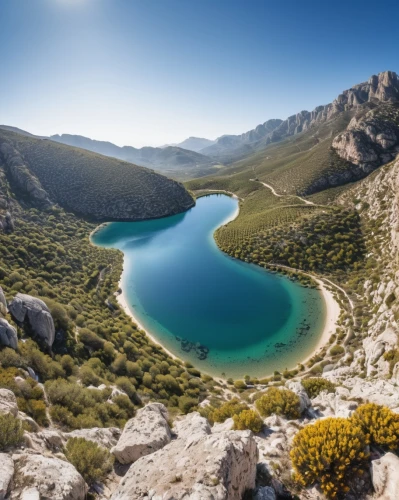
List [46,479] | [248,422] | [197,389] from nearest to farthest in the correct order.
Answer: [46,479] < [248,422] < [197,389]

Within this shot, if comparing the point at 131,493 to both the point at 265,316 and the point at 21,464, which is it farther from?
the point at 265,316

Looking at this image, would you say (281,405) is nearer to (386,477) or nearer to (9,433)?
(386,477)

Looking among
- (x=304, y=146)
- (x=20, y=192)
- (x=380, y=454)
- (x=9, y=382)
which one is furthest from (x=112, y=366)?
(x=304, y=146)

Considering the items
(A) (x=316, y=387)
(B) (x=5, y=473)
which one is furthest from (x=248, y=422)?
(B) (x=5, y=473)

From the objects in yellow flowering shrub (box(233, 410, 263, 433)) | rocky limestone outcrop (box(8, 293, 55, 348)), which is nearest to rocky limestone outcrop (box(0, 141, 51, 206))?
rocky limestone outcrop (box(8, 293, 55, 348))

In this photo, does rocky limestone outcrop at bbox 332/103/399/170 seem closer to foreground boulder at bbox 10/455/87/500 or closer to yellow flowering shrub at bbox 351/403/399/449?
yellow flowering shrub at bbox 351/403/399/449

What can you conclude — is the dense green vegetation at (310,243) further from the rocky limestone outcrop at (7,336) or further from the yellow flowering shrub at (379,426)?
the rocky limestone outcrop at (7,336)

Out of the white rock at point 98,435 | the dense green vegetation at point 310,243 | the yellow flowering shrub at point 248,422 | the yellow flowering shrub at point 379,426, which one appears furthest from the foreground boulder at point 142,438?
the dense green vegetation at point 310,243

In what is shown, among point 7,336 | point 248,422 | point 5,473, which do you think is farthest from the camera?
point 7,336
